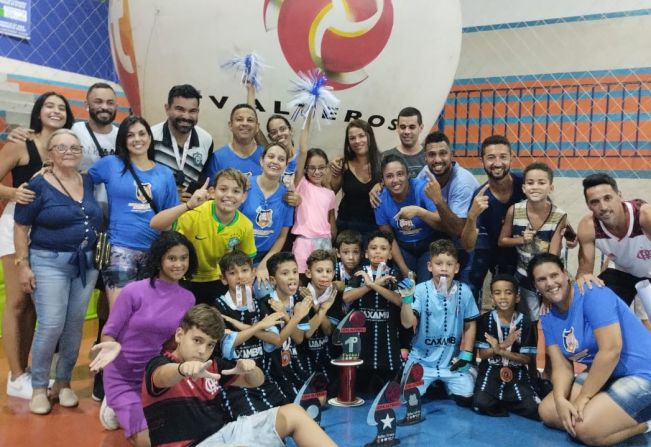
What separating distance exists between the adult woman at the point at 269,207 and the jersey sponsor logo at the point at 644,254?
1500mm

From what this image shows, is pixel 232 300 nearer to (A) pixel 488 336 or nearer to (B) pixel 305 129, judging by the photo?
(B) pixel 305 129

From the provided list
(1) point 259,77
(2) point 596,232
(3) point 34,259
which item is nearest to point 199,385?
(3) point 34,259

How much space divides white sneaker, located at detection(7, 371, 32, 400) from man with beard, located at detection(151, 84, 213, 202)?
3.44 feet

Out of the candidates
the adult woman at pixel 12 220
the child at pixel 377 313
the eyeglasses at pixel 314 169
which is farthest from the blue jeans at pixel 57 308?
the child at pixel 377 313

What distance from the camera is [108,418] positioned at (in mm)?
2375

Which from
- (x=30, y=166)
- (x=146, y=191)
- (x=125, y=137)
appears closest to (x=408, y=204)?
(x=146, y=191)

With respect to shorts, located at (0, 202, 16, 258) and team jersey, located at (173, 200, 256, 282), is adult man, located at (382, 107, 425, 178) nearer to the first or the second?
team jersey, located at (173, 200, 256, 282)

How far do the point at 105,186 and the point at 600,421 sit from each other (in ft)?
6.98

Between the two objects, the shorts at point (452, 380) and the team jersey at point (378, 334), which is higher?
the team jersey at point (378, 334)

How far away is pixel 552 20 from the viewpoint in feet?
18.2

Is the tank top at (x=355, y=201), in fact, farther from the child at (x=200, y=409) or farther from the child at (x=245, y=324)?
the child at (x=200, y=409)

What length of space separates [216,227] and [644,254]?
1.80m

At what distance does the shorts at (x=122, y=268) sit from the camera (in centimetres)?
244

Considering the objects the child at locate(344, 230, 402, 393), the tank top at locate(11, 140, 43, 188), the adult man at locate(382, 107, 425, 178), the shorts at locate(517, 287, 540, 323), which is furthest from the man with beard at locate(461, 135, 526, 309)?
the tank top at locate(11, 140, 43, 188)
